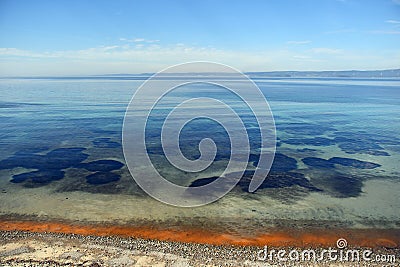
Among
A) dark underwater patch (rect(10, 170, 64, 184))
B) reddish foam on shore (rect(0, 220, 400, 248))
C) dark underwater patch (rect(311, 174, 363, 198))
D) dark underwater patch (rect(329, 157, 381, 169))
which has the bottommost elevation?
reddish foam on shore (rect(0, 220, 400, 248))

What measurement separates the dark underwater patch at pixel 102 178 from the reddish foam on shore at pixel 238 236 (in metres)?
6.34

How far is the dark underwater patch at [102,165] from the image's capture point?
28.1 metres

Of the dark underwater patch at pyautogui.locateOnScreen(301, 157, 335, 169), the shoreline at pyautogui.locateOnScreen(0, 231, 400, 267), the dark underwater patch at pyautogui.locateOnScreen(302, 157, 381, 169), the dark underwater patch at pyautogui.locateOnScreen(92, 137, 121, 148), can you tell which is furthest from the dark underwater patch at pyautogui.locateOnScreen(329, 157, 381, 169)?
the dark underwater patch at pyautogui.locateOnScreen(92, 137, 121, 148)

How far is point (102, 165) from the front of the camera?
28891 mm

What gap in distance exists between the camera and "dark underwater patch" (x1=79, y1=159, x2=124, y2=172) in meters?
28.1

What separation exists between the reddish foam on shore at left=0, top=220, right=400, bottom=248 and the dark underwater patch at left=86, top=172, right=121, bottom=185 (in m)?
6.34

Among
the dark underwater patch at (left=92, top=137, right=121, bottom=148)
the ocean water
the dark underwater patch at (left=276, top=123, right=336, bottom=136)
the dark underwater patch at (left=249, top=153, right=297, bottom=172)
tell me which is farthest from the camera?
the dark underwater patch at (left=276, top=123, right=336, bottom=136)

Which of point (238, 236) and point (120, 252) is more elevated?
point (120, 252)

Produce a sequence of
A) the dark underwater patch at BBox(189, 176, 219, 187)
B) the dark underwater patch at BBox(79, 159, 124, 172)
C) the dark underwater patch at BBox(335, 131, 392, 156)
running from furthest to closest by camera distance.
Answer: the dark underwater patch at BBox(335, 131, 392, 156) < the dark underwater patch at BBox(79, 159, 124, 172) < the dark underwater patch at BBox(189, 176, 219, 187)

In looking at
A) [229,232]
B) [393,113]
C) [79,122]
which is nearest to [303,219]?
[229,232]

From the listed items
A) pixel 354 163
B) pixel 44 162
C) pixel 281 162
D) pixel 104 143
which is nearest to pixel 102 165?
pixel 44 162

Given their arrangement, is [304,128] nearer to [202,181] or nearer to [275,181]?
[275,181]

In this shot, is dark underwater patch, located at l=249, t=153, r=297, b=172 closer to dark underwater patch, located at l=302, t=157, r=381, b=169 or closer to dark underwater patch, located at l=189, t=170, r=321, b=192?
dark underwater patch, located at l=189, t=170, r=321, b=192

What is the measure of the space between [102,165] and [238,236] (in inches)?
605
